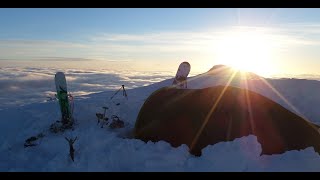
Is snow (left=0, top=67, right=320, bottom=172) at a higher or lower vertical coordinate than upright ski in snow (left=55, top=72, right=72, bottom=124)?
lower

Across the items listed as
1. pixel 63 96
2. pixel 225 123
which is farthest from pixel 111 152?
pixel 63 96

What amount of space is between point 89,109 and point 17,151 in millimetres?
4021

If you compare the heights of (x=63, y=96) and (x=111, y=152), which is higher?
(x=63, y=96)

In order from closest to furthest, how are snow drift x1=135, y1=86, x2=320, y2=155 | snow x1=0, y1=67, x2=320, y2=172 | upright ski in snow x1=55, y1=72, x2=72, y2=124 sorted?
snow x1=0, y1=67, x2=320, y2=172
snow drift x1=135, y1=86, x2=320, y2=155
upright ski in snow x1=55, y1=72, x2=72, y2=124

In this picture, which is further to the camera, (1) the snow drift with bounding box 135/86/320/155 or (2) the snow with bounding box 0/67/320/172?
(1) the snow drift with bounding box 135/86/320/155

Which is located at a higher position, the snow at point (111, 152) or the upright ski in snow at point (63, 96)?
the upright ski in snow at point (63, 96)

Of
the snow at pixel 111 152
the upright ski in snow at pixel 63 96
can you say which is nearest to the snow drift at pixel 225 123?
the snow at pixel 111 152

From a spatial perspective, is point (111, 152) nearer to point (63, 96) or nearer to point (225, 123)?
point (225, 123)

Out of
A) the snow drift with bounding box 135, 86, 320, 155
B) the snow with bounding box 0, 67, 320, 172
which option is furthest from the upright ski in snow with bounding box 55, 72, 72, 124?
the snow drift with bounding box 135, 86, 320, 155

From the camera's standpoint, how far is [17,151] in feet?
37.5

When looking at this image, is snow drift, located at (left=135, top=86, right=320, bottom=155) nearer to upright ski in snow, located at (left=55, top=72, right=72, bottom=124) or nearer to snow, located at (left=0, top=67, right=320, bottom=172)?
snow, located at (left=0, top=67, right=320, bottom=172)

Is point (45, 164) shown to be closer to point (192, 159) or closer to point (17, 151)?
point (17, 151)

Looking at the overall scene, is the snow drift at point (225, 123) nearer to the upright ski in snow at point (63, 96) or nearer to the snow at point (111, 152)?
the snow at point (111, 152)
